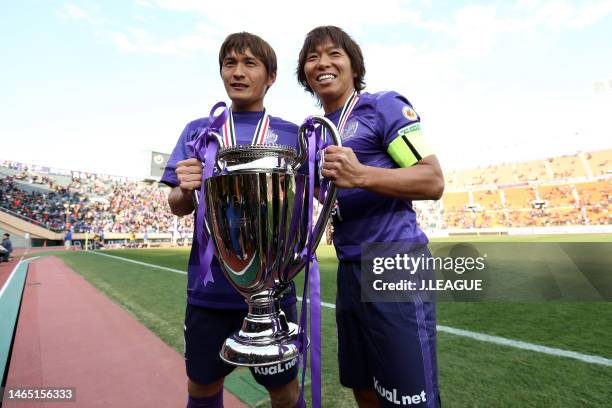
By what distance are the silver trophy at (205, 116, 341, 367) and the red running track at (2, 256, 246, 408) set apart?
5.42 feet

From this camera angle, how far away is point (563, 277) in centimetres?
693

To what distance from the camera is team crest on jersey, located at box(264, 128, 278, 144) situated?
1.43 metres

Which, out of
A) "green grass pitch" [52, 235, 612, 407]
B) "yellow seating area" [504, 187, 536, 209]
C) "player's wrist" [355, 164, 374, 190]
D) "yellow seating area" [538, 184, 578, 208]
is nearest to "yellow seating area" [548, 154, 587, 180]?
"yellow seating area" [538, 184, 578, 208]

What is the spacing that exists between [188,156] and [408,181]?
36.0 inches

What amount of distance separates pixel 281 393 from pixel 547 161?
5965 centimetres

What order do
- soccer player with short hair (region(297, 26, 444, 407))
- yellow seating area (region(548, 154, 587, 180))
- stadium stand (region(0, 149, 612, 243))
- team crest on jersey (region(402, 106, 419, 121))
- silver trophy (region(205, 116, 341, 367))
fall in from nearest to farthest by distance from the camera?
silver trophy (region(205, 116, 341, 367))
soccer player with short hair (region(297, 26, 444, 407))
team crest on jersey (region(402, 106, 419, 121))
stadium stand (region(0, 149, 612, 243))
yellow seating area (region(548, 154, 587, 180))

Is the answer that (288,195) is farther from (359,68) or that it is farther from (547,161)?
(547,161)

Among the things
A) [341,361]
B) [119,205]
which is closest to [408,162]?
[341,361]

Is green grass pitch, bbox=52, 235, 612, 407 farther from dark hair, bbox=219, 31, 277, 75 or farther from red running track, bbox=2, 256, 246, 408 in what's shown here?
dark hair, bbox=219, 31, 277, 75

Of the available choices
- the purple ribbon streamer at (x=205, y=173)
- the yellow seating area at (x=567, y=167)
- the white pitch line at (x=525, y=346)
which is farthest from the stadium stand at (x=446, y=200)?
the purple ribbon streamer at (x=205, y=173)

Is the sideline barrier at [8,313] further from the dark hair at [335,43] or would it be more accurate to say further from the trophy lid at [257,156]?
the dark hair at [335,43]

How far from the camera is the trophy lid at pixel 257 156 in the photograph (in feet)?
2.91

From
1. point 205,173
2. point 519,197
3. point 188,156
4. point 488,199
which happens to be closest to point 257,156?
point 205,173

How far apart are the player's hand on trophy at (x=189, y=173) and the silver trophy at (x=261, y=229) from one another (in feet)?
0.25
